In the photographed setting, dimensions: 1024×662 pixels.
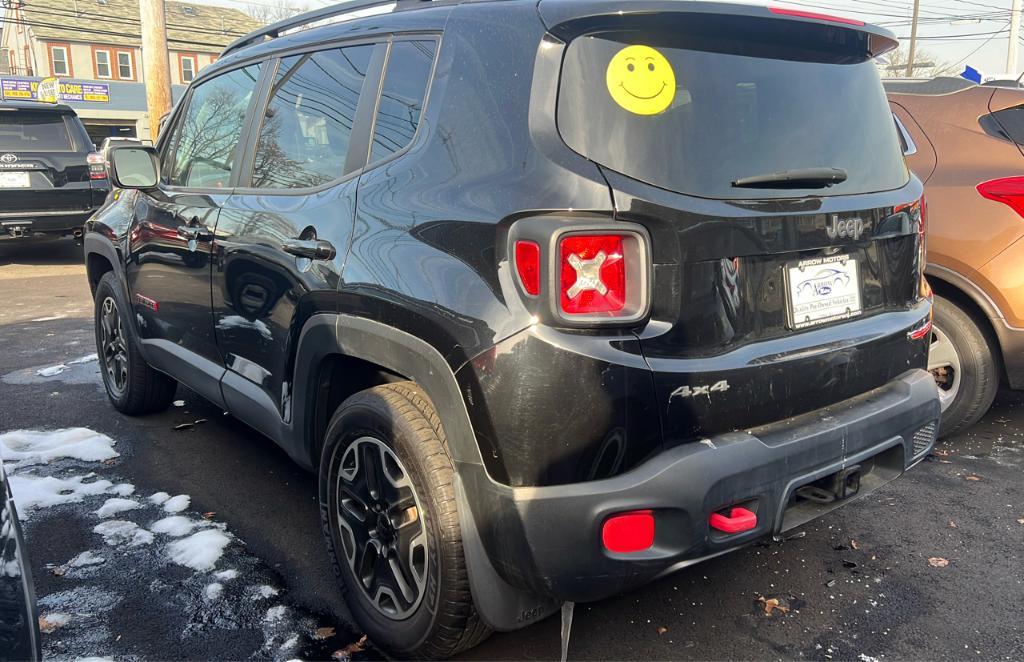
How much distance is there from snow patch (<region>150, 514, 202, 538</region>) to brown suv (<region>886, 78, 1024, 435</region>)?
11.9 ft

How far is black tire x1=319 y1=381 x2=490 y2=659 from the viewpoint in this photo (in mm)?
2156

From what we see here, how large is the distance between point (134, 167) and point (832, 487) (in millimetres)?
3387

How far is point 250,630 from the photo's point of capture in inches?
103

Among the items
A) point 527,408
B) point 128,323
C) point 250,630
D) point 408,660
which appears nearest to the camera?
point 527,408

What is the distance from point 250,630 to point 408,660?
56 cm

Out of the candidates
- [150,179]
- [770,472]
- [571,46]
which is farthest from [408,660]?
[150,179]

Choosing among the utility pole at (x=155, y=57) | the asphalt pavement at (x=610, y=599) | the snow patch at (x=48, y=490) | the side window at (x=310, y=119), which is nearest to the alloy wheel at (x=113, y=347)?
the asphalt pavement at (x=610, y=599)

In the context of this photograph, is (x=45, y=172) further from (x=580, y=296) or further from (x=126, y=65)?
(x=126, y=65)

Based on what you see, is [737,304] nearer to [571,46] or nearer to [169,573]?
[571,46]

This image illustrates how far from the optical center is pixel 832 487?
2.30 m

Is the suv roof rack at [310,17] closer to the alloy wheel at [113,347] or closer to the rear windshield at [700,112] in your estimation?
the rear windshield at [700,112]

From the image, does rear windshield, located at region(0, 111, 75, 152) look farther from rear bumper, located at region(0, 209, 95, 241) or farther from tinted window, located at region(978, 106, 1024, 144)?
tinted window, located at region(978, 106, 1024, 144)

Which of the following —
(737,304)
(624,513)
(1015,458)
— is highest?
(737,304)

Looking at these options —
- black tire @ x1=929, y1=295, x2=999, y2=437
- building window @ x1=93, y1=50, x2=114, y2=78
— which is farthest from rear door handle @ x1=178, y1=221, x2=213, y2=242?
building window @ x1=93, y1=50, x2=114, y2=78
